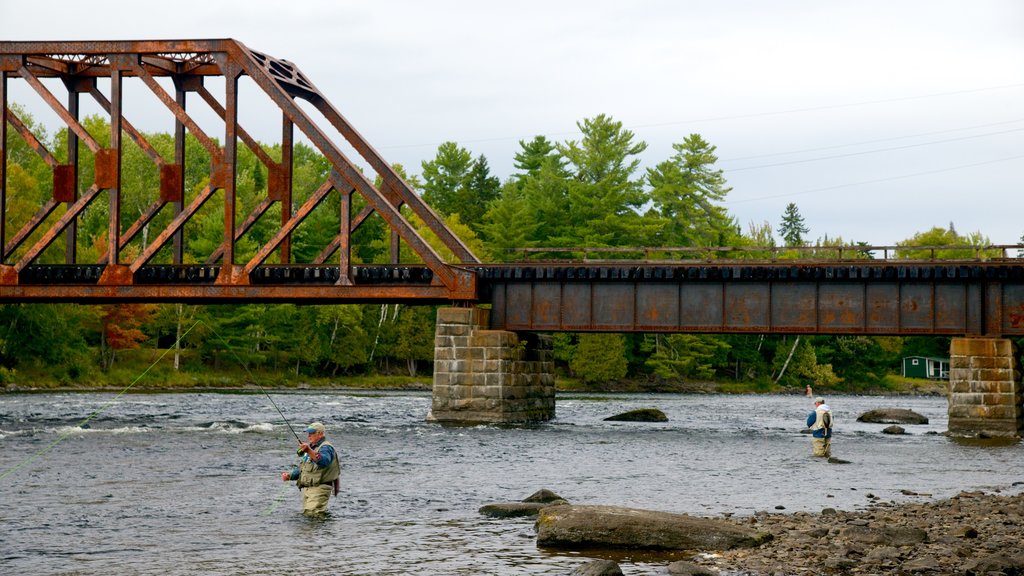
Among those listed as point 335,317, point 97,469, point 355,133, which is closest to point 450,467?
point 97,469

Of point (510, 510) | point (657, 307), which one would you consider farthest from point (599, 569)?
point (657, 307)

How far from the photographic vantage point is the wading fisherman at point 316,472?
2141 centimetres

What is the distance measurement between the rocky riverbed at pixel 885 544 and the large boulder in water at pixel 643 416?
32.4 meters

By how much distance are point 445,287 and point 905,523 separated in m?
31.6

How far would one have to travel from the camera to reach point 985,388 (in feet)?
148

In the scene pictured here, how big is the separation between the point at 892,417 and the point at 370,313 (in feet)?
178

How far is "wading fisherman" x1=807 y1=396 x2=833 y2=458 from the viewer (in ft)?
114

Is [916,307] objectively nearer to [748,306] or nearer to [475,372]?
[748,306]

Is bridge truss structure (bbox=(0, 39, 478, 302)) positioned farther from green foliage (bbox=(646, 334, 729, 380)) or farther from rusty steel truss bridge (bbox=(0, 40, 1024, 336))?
green foliage (bbox=(646, 334, 729, 380))

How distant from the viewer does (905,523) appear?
20781mm

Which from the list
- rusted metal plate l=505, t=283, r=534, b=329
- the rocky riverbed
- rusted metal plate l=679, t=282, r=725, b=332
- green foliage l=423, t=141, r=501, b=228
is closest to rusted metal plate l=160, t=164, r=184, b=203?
rusted metal plate l=505, t=283, r=534, b=329

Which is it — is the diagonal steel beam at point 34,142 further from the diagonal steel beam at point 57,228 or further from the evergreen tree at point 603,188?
the evergreen tree at point 603,188

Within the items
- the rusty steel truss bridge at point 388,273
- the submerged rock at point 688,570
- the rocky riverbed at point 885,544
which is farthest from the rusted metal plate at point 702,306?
the submerged rock at point 688,570

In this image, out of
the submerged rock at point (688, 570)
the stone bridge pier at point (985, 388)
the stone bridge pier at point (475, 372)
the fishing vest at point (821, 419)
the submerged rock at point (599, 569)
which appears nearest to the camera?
the submerged rock at point (599, 569)
